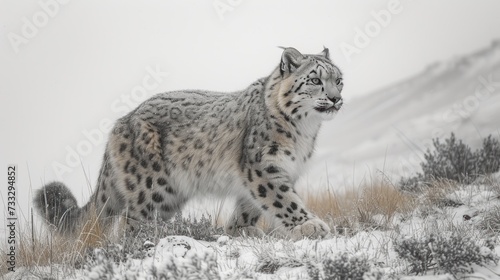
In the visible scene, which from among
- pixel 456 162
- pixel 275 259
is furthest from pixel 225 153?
pixel 456 162

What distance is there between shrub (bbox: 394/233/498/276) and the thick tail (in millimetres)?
3447

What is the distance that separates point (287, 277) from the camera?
16.3ft

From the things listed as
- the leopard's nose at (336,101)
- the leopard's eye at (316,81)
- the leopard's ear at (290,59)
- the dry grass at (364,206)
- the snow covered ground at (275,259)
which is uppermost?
the leopard's ear at (290,59)

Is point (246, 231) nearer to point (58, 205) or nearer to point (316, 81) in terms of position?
point (316, 81)

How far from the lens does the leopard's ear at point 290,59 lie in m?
6.96

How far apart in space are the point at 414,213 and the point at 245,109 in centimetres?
199

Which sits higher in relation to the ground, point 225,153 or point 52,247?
point 225,153

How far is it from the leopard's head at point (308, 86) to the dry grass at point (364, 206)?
3.35ft

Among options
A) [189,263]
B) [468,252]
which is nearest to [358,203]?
[468,252]

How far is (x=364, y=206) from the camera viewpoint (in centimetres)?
746

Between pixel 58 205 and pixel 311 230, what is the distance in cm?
257

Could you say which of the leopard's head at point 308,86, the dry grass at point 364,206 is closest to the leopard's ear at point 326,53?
the leopard's head at point 308,86

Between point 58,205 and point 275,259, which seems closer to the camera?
point 275,259

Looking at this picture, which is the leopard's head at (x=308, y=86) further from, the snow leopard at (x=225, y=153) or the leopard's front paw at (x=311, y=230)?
the leopard's front paw at (x=311, y=230)
